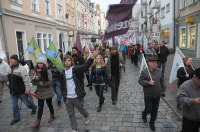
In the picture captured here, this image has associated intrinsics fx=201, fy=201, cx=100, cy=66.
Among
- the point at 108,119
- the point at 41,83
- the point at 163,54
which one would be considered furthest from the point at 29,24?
the point at 108,119

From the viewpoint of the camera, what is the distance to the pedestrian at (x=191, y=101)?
114 inches

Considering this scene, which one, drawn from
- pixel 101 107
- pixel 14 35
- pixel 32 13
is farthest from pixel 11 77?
pixel 32 13

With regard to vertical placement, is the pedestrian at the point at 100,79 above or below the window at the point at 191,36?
below

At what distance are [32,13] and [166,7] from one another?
649 inches

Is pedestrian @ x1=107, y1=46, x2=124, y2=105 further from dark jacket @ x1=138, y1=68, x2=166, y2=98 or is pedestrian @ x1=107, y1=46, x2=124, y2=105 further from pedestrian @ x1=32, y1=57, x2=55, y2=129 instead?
pedestrian @ x1=32, y1=57, x2=55, y2=129

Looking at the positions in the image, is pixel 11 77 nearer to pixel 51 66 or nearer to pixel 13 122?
pixel 13 122

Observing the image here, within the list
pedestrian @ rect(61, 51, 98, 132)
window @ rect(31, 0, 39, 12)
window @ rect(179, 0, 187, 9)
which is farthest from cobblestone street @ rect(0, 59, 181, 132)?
window @ rect(179, 0, 187, 9)

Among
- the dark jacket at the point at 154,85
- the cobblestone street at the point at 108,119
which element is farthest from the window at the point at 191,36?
the dark jacket at the point at 154,85

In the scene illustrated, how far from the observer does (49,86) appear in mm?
5004

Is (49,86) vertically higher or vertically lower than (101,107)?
higher

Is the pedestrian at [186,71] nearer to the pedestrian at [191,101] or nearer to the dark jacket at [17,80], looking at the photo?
the pedestrian at [191,101]

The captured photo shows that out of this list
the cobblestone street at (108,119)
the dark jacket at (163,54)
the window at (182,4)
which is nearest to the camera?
the cobblestone street at (108,119)

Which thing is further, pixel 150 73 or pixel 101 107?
pixel 101 107

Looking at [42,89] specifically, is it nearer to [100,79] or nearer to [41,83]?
[41,83]
